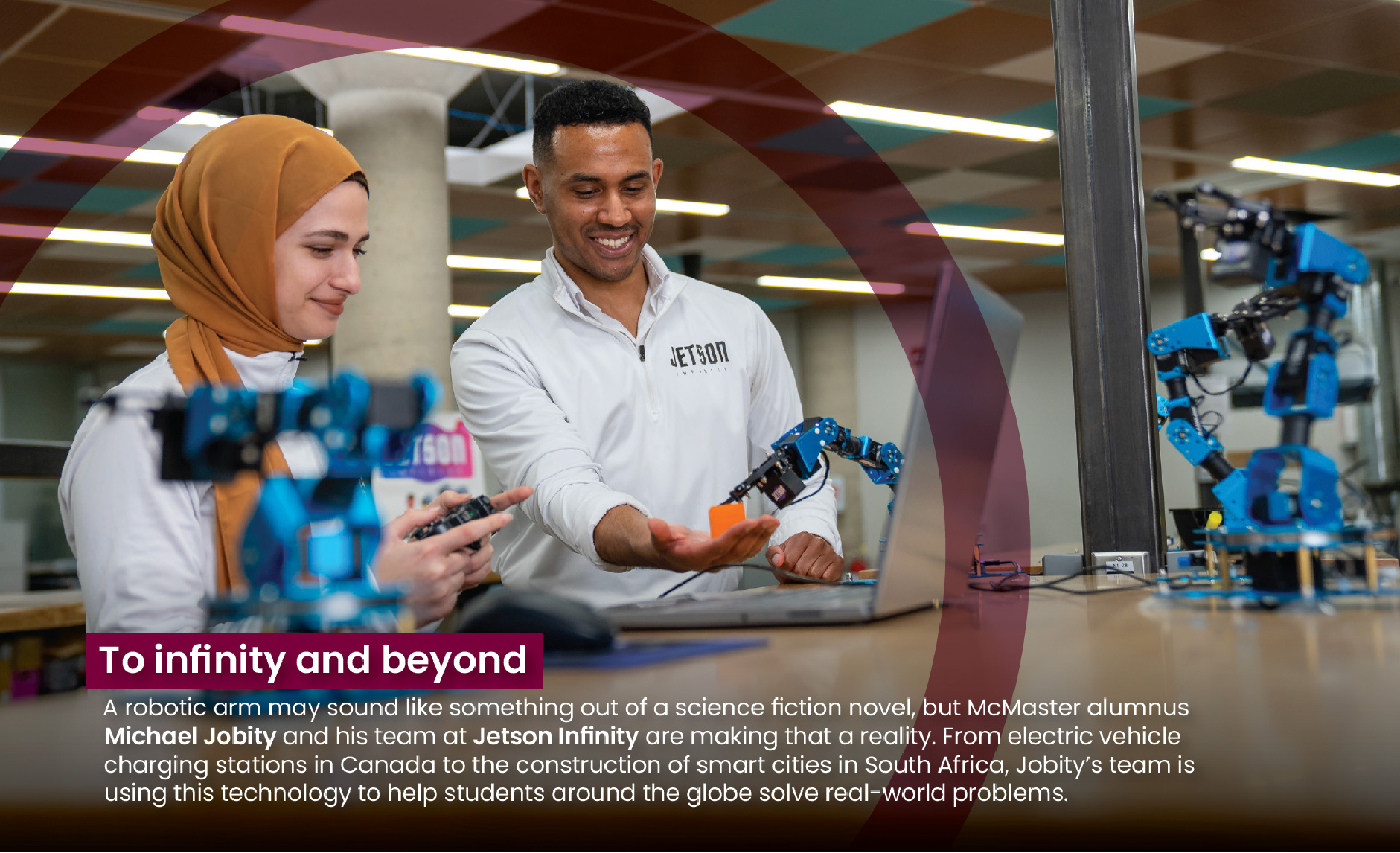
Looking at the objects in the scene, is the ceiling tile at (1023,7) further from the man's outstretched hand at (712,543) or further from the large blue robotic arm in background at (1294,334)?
the man's outstretched hand at (712,543)

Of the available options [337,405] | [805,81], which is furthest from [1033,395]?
[337,405]

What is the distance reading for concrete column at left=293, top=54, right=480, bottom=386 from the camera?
5055 mm

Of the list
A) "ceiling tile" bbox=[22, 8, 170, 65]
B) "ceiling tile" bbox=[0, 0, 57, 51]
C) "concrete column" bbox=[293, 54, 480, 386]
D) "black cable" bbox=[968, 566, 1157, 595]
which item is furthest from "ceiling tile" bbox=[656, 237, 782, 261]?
"black cable" bbox=[968, 566, 1157, 595]

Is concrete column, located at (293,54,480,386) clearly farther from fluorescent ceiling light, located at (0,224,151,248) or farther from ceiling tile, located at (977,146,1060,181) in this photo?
ceiling tile, located at (977,146,1060,181)

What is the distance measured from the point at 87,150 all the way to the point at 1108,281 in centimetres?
592

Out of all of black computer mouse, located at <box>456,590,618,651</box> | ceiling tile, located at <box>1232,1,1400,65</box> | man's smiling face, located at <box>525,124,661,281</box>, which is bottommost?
black computer mouse, located at <box>456,590,618,651</box>

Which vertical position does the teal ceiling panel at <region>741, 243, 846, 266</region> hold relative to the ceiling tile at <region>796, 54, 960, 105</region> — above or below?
below

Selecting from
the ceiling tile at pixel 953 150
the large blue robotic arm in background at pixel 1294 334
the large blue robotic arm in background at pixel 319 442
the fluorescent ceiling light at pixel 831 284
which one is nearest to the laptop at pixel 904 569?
the large blue robotic arm in background at pixel 1294 334

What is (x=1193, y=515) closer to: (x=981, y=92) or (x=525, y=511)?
(x=525, y=511)

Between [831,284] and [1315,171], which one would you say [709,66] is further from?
[831,284]

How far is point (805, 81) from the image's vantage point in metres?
5.42

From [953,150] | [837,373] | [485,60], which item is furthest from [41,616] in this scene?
[837,373]

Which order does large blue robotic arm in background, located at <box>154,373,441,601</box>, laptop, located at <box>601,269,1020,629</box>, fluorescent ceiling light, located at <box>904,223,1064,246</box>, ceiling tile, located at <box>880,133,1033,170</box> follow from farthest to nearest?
fluorescent ceiling light, located at <box>904,223,1064,246</box>, ceiling tile, located at <box>880,133,1033,170</box>, laptop, located at <box>601,269,1020,629</box>, large blue robotic arm in background, located at <box>154,373,441,601</box>
